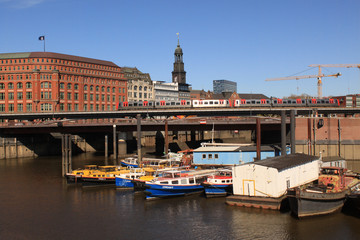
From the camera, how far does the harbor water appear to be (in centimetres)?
3325

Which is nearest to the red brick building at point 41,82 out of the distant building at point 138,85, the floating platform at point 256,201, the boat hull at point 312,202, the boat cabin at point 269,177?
the distant building at point 138,85

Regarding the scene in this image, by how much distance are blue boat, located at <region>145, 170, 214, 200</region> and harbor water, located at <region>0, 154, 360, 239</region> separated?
0.80 metres

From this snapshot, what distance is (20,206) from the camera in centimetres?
4406

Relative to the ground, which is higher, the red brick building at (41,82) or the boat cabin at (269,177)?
the red brick building at (41,82)

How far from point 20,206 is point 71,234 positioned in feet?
43.3

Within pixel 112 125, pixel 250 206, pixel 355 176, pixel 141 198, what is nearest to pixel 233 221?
pixel 250 206

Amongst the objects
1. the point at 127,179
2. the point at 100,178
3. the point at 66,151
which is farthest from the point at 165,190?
the point at 66,151

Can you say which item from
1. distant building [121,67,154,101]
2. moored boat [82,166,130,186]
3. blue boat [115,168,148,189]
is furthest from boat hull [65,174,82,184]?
distant building [121,67,154,101]

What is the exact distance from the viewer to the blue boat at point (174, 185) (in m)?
44.3

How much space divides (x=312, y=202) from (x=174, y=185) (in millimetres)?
15481

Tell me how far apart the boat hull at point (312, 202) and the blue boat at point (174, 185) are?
12647 millimetres

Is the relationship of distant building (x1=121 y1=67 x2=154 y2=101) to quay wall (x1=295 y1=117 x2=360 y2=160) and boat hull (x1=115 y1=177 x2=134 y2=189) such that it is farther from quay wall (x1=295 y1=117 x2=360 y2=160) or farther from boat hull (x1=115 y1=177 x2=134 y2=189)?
boat hull (x1=115 y1=177 x2=134 y2=189)

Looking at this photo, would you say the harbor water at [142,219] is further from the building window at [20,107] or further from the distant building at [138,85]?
the distant building at [138,85]

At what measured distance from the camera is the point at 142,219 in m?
37.8
